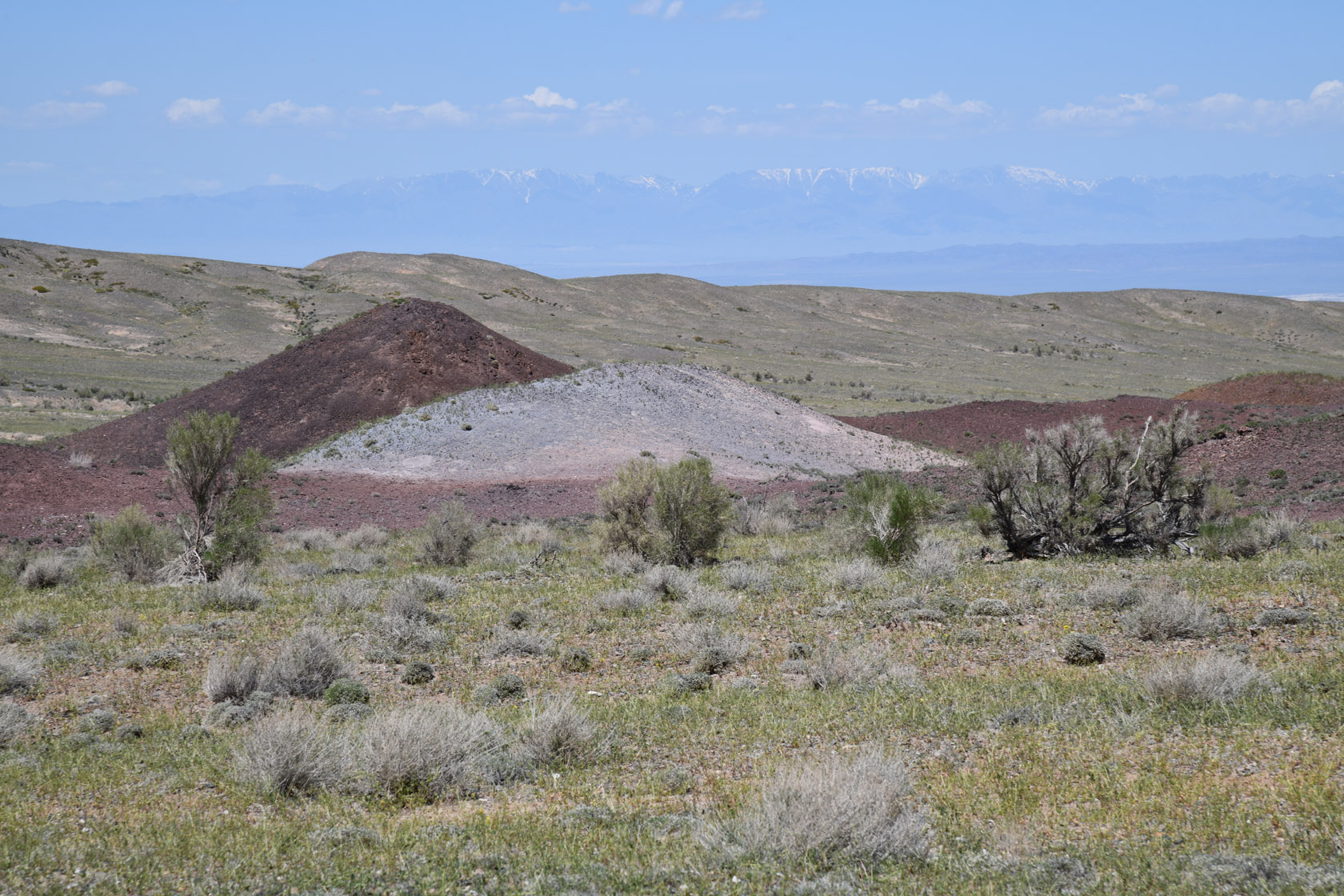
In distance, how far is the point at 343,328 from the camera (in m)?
37.1

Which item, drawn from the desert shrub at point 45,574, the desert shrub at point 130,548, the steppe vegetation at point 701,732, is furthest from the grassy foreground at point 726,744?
the desert shrub at point 130,548

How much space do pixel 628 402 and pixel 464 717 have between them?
27.0 meters

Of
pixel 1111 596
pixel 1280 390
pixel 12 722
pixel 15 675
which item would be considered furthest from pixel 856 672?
pixel 1280 390

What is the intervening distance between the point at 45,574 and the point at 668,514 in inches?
364

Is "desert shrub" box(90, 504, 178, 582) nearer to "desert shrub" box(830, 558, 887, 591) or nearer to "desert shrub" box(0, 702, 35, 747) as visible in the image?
"desert shrub" box(0, 702, 35, 747)

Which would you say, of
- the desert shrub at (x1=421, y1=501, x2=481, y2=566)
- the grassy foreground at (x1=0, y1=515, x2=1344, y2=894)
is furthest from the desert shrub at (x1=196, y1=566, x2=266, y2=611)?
the desert shrub at (x1=421, y1=501, x2=481, y2=566)

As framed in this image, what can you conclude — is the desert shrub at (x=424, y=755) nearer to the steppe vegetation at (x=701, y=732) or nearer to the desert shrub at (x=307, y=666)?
the steppe vegetation at (x=701, y=732)

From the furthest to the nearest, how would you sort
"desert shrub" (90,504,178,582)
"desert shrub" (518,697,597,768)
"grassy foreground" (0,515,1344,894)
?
"desert shrub" (90,504,178,582), "desert shrub" (518,697,597,768), "grassy foreground" (0,515,1344,894)

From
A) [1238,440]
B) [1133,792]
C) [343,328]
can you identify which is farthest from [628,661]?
[343,328]

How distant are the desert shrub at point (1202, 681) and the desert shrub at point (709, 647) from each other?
357 centimetres

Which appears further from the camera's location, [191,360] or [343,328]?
[191,360]

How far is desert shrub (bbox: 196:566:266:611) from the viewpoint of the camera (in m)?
11.5

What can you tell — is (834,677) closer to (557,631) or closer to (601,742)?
(601,742)

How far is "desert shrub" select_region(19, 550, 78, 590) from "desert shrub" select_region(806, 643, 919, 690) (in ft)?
38.0
